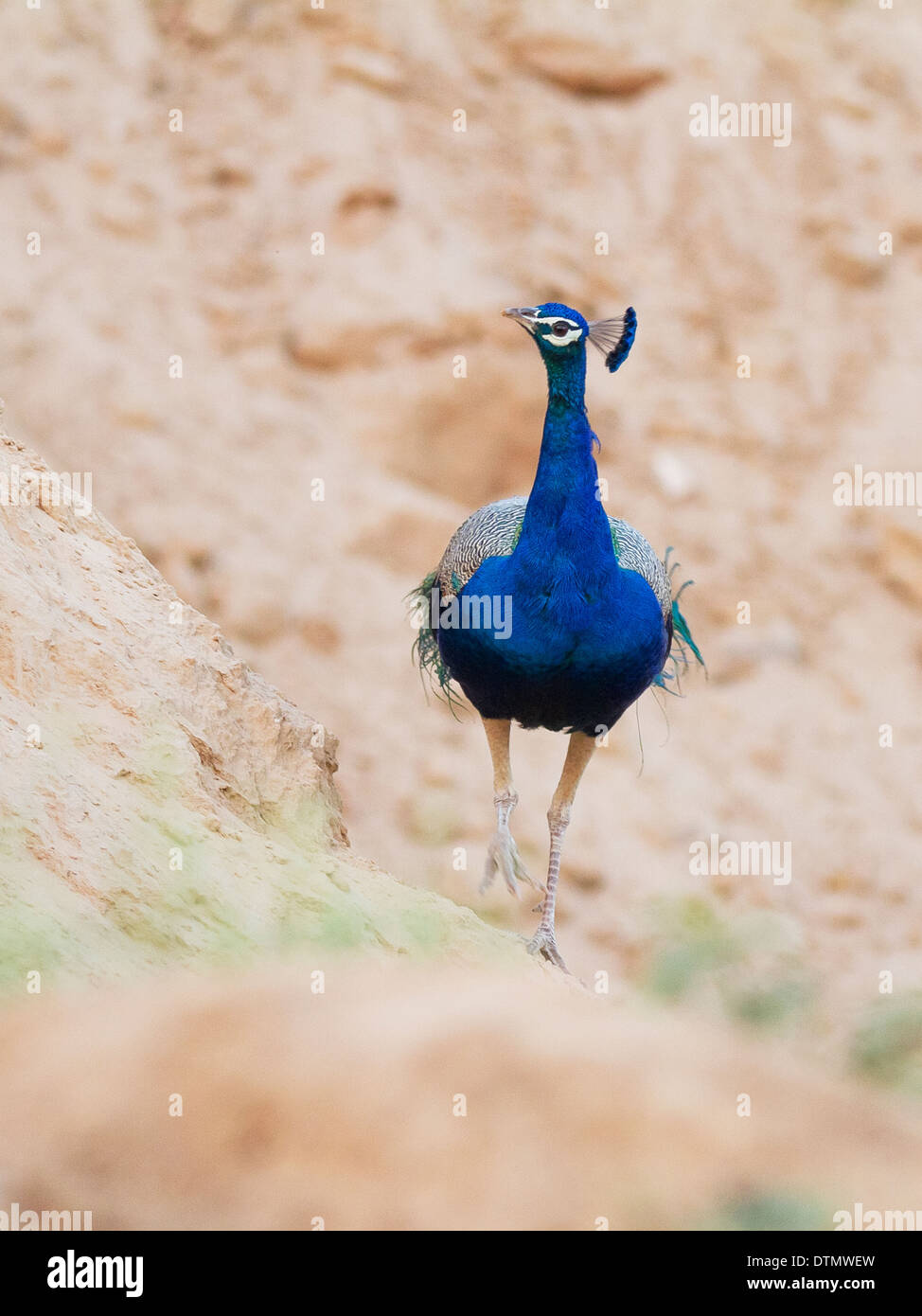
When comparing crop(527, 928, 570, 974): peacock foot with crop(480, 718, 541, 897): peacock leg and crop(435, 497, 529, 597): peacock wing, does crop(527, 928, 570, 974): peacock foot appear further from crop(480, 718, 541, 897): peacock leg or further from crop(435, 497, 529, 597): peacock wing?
crop(435, 497, 529, 597): peacock wing

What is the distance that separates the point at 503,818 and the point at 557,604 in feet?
3.61

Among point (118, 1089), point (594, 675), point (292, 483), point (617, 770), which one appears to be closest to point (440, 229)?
point (292, 483)

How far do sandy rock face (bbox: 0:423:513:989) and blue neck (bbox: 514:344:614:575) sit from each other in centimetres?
117

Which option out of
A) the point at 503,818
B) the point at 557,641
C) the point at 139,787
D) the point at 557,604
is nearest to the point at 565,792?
the point at 503,818

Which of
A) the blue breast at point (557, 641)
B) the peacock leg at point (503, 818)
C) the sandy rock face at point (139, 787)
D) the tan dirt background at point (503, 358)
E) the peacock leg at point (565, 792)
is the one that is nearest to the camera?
the sandy rock face at point (139, 787)

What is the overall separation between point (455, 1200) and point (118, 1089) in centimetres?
64

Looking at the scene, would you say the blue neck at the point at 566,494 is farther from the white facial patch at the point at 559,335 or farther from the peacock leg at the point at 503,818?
the peacock leg at the point at 503,818

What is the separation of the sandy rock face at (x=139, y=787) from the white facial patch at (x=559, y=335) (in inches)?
71.6

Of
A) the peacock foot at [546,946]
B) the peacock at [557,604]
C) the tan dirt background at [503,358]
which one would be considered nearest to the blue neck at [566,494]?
the peacock at [557,604]

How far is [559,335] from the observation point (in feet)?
21.0

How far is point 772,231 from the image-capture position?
1438 cm

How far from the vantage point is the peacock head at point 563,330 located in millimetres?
6414

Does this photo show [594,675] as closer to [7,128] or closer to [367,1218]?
[367,1218]

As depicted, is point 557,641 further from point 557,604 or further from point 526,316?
point 526,316
